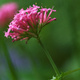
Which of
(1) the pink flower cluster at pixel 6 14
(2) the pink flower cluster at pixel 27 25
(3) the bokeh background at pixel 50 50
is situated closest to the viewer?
(2) the pink flower cluster at pixel 27 25

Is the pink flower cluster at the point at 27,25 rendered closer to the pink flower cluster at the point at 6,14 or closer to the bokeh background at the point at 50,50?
the pink flower cluster at the point at 6,14

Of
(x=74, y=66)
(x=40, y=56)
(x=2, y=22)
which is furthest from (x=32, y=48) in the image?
(x=2, y=22)

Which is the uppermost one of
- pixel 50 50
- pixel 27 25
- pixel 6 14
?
pixel 6 14

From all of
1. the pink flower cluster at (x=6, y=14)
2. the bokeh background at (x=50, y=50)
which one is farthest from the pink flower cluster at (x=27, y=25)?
the bokeh background at (x=50, y=50)

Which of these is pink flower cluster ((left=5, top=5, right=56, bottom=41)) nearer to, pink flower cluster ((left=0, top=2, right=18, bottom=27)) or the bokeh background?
pink flower cluster ((left=0, top=2, right=18, bottom=27))

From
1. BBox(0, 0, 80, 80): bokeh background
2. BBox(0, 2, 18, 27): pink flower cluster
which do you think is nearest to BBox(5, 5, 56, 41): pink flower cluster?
BBox(0, 2, 18, 27): pink flower cluster

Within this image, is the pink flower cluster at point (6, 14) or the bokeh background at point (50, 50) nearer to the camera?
the pink flower cluster at point (6, 14)

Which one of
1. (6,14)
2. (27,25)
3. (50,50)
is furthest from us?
(50,50)

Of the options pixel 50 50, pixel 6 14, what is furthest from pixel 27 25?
pixel 50 50

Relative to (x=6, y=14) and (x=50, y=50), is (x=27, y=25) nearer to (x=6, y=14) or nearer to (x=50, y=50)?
(x=6, y=14)

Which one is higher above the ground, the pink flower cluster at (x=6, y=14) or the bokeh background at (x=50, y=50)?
the pink flower cluster at (x=6, y=14)

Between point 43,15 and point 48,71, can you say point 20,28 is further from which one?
point 48,71
